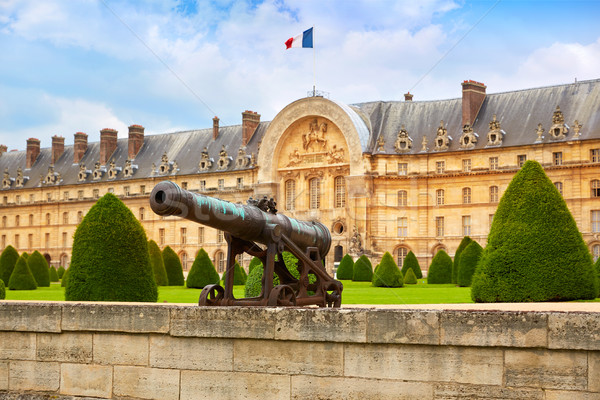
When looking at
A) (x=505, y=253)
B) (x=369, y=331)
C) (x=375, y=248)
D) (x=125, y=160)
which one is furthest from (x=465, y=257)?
(x=125, y=160)

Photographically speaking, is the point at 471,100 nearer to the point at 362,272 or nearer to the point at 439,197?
the point at 439,197

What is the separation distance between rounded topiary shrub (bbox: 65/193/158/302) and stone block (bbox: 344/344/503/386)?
35.7ft

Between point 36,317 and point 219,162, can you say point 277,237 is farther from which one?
point 219,162

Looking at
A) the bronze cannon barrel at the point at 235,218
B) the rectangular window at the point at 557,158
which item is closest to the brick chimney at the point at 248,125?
the rectangular window at the point at 557,158

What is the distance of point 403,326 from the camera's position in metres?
8.10

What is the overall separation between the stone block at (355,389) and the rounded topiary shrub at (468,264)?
2524 centimetres

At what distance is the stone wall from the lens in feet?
25.1

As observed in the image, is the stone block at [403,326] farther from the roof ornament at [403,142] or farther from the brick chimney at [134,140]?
the brick chimney at [134,140]

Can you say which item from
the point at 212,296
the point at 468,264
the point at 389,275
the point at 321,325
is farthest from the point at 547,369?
the point at 389,275

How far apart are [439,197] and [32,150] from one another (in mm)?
42261

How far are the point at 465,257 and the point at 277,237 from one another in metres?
24.6

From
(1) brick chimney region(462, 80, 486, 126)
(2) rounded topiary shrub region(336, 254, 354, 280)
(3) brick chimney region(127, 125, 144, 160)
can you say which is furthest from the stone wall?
(3) brick chimney region(127, 125, 144, 160)

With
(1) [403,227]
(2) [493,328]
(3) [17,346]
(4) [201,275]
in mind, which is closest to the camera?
(2) [493,328]

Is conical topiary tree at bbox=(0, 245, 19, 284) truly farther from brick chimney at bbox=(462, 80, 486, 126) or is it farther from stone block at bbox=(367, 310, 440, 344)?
stone block at bbox=(367, 310, 440, 344)
